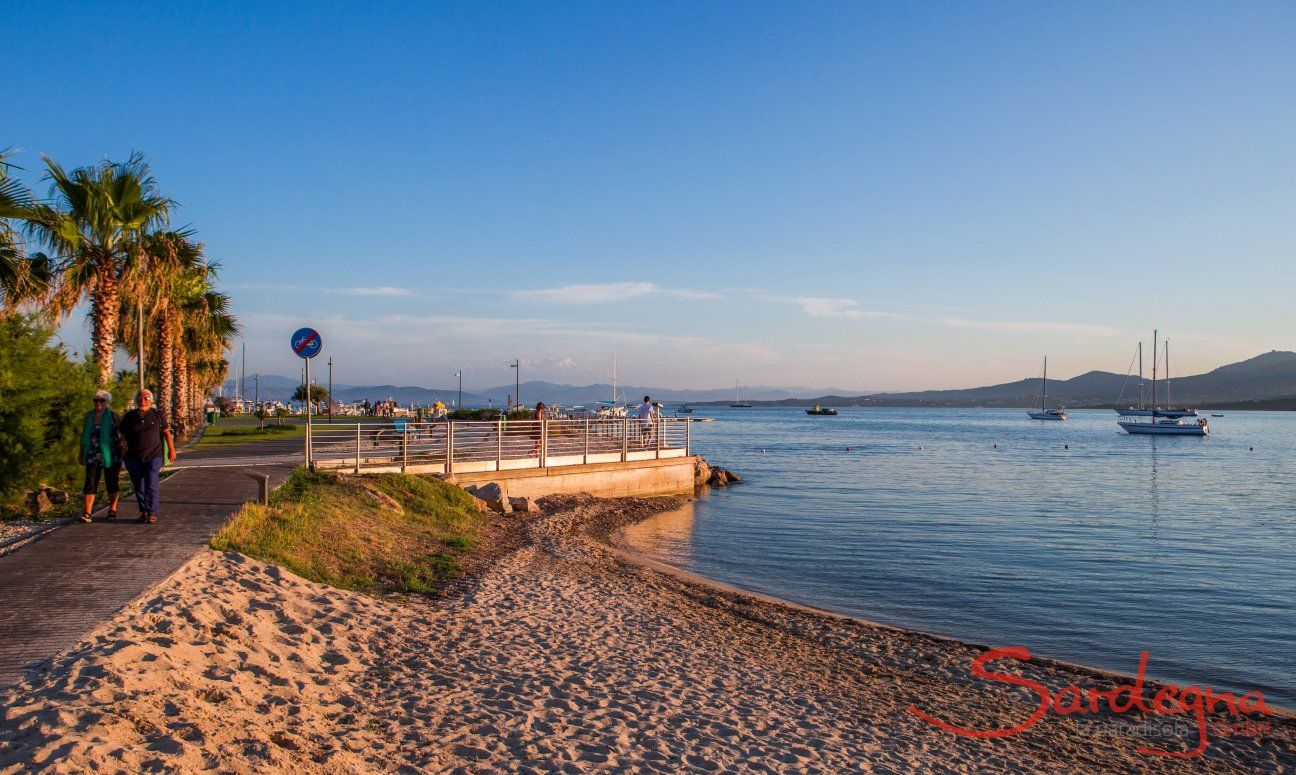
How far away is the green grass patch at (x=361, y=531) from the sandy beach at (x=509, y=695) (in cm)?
61

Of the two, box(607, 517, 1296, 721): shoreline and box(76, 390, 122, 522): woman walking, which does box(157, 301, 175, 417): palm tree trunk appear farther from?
box(76, 390, 122, 522): woman walking

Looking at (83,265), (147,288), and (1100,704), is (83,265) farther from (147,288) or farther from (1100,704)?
(1100,704)

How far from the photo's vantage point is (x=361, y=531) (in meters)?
12.5

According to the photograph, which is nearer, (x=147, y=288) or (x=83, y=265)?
(x=83, y=265)

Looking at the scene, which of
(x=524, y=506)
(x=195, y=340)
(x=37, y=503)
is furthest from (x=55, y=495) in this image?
(x=195, y=340)

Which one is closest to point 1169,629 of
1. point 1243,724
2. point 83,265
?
point 1243,724

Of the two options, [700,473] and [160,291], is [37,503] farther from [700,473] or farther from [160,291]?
[700,473]

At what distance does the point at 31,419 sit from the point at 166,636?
777 centimetres

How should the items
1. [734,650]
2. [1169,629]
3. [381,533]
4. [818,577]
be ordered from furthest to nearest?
[818,577], [381,533], [1169,629], [734,650]

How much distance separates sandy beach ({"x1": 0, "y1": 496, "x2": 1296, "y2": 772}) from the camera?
521cm

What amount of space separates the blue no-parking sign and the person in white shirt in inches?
538

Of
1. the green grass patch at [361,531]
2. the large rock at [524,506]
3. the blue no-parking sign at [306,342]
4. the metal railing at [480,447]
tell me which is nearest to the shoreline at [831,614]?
the large rock at [524,506]

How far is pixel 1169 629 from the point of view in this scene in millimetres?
11977

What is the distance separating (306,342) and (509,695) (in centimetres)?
1055
